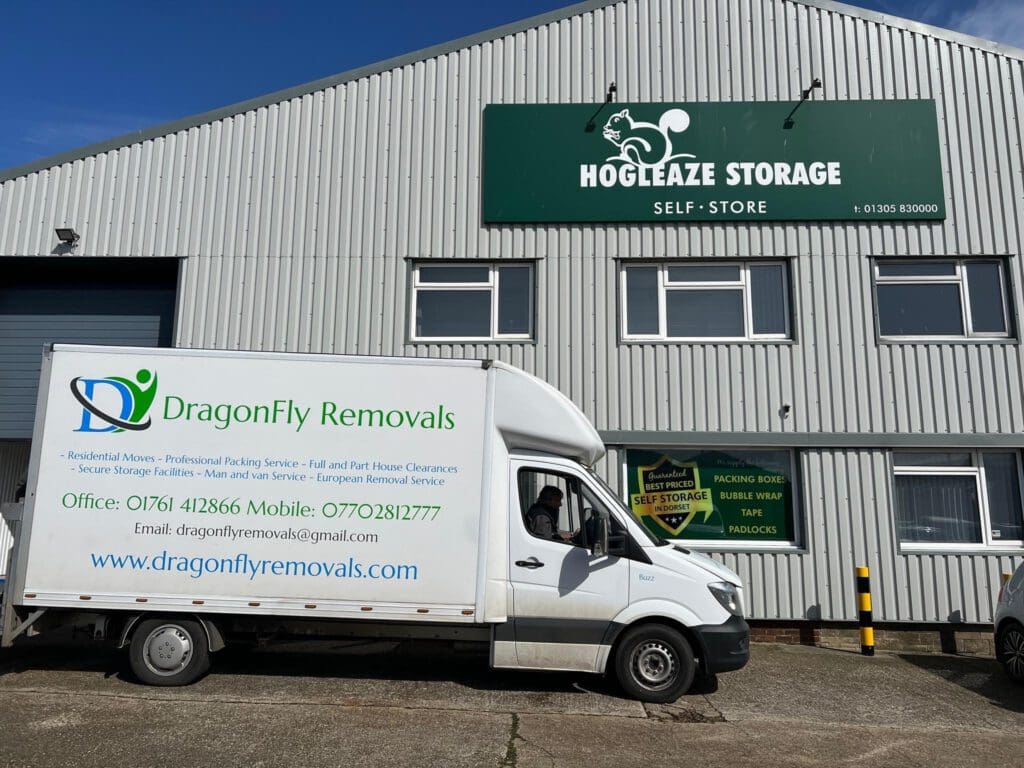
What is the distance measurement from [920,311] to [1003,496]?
2666mm

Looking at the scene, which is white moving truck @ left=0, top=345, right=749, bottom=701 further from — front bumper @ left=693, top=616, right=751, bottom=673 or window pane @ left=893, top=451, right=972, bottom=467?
window pane @ left=893, top=451, right=972, bottom=467

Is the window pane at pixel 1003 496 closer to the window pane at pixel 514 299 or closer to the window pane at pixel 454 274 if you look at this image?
the window pane at pixel 514 299

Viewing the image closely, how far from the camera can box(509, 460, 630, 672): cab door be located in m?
6.44

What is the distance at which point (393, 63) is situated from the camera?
10.9 meters

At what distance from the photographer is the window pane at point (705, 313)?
10.2 metres

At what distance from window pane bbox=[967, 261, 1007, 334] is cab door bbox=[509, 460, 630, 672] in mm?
6953

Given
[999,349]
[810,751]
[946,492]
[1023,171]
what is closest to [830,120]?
[1023,171]

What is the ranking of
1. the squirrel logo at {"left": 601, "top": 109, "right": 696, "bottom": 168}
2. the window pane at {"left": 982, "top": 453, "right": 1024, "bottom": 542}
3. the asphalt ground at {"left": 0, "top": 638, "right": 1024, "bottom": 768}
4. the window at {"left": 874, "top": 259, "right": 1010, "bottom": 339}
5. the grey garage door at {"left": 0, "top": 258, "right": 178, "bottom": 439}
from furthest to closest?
the grey garage door at {"left": 0, "top": 258, "right": 178, "bottom": 439}, the squirrel logo at {"left": 601, "top": 109, "right": 696, "bottom": 168}, the window at {"left": 874, "top": 259, "right": 1010, "bottom": 339}, the window pane at {"left": 982, "top": 453, "right": 1024, "bottom": 542}, the asphalt ground at {"left": 0, "top": 638, "right": 1024, "bottom": 768}

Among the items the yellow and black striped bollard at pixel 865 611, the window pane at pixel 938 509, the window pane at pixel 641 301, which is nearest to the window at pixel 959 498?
the window pane at pixel 938 509

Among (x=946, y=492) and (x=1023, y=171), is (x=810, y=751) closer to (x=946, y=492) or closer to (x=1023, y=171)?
(x=946, y=492)

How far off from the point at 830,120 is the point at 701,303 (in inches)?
128

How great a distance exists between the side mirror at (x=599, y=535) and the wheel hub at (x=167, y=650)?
3.73 meters

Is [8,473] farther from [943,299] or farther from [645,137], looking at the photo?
[943,299]

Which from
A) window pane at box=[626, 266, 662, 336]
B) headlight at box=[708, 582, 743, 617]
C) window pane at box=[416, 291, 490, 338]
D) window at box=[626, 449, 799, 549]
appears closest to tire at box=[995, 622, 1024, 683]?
window at box=[626, 449, 799, 549]
